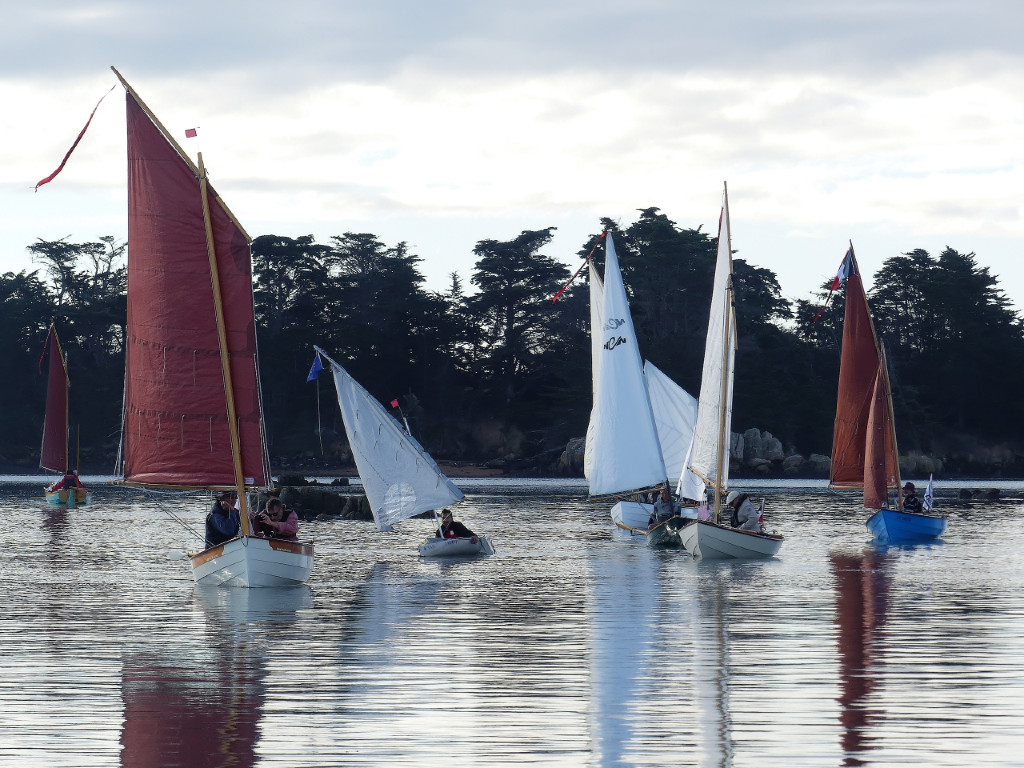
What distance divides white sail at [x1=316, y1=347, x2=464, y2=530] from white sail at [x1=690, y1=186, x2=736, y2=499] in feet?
27.4

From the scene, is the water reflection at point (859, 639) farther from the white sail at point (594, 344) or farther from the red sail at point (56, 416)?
the red sail at point (56, 416)

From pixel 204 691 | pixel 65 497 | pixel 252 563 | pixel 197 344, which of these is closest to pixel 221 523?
pixel 252 563

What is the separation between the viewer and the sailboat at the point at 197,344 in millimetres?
32094

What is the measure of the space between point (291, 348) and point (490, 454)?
2217 cm

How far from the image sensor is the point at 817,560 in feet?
141

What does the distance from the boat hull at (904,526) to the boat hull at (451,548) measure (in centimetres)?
1571

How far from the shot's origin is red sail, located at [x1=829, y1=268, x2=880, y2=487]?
56.0 metres

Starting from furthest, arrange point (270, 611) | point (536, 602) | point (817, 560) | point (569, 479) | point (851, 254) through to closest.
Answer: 1. point (569, 479)
2. point (851, 254)
3. point (817, 560)
4. point (536, 602)
5. point (270, 611)

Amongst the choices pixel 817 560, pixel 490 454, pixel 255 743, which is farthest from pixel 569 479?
pixel 255 743

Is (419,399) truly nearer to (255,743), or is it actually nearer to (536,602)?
(536,602)

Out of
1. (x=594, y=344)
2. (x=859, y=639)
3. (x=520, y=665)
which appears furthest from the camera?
(x=594, y=344)

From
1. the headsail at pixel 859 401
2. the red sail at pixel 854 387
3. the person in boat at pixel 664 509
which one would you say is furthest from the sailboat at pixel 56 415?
the headsail at pixel 859 401

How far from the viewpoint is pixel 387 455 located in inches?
1914

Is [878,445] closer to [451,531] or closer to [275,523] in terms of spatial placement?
Result: [451,531]
